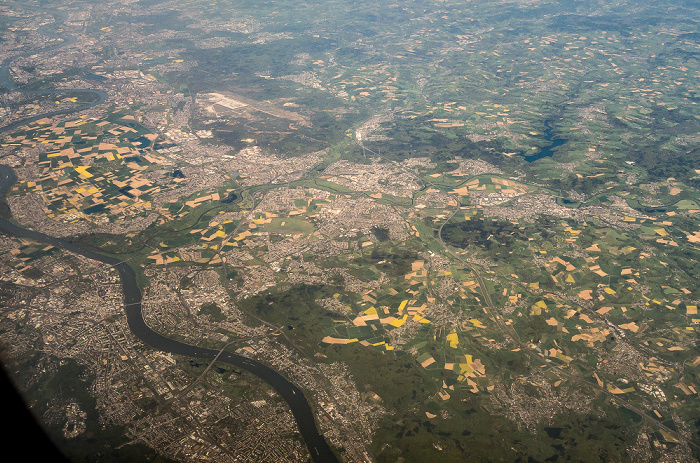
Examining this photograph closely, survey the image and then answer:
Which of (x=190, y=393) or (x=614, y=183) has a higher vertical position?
(x=190, y=393)

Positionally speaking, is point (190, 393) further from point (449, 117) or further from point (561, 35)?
point (561, 35)

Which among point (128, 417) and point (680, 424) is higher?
point (128, 417)

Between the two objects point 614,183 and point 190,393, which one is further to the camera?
point 614,183

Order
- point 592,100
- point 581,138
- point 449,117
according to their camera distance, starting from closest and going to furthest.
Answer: point 581,138 → point 449,117 → point 592,100

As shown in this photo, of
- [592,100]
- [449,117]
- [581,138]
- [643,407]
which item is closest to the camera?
[643,407]

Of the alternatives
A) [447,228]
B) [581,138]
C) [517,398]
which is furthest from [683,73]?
[517,398]

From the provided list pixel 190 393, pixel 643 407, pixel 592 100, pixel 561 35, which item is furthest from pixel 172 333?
pixel 561 35

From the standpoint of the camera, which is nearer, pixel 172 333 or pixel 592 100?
pixel 172 333

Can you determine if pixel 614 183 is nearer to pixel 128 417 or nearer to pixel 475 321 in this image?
pixel 475 321

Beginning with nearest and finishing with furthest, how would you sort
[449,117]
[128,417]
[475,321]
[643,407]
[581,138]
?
[128,417], [643,407], [475,321], [581,138], [449,117]
